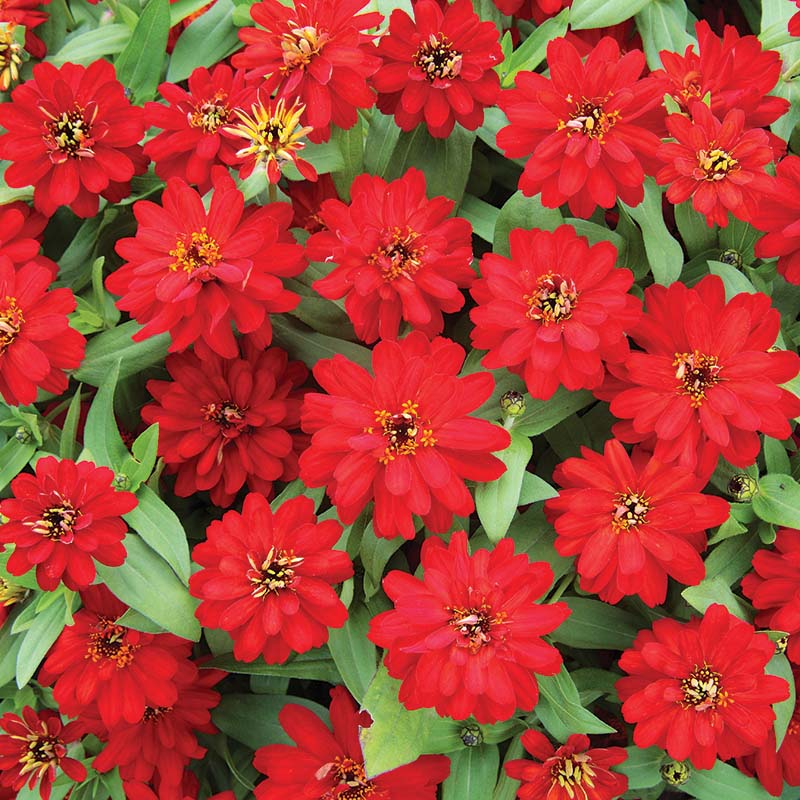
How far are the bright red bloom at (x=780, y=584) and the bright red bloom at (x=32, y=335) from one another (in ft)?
2.11

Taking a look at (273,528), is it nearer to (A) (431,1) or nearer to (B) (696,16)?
(A) (431,1)

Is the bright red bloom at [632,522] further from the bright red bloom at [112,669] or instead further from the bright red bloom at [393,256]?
the bright red bloom at [112,669]

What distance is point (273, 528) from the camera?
0.75 metres

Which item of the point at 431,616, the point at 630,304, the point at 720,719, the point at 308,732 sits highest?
the point at 630,304

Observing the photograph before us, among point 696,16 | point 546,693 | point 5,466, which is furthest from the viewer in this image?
point 696,16

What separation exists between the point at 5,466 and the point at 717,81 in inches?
30.7

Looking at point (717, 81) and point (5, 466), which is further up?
point (717, 81)

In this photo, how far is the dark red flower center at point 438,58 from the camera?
809 millimetres

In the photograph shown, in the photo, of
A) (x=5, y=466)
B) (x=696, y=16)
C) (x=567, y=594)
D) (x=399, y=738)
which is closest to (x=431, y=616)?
(x=399, y=738)

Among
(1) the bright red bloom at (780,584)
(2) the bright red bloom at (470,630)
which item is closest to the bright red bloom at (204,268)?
(2) the bright red bloom at (470,630)

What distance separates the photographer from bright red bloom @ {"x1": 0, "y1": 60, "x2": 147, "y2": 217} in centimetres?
88

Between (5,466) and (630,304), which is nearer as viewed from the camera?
(630,304)

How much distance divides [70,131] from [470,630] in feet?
2.01

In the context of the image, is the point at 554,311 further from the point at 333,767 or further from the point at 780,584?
the point at 333,767
